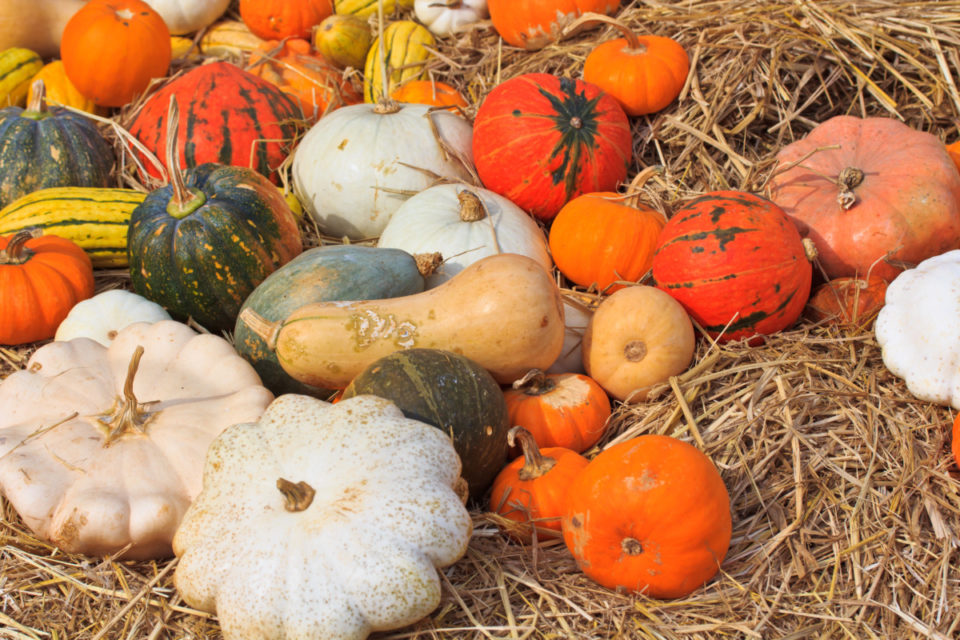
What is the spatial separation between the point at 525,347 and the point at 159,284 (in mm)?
1701

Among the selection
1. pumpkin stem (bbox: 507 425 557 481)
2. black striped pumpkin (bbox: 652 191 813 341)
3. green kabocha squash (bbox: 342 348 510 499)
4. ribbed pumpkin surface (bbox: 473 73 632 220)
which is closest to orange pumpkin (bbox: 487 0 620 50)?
ribbed pumpkin surface (bbox: 473 73 632 220)

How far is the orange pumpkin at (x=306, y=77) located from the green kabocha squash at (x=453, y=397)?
276 centimetres

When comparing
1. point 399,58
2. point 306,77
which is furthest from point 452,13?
point 306,77

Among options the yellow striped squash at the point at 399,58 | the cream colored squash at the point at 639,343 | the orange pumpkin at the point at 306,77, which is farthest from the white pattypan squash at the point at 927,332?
the orange pumpkin at the point at 306,77

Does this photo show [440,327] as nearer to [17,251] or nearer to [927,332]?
[927,332]

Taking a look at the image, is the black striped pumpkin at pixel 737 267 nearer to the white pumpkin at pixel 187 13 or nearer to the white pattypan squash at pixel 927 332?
the white pattypan squash at pixel 927 332

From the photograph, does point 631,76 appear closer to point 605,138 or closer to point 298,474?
→ point 605,138

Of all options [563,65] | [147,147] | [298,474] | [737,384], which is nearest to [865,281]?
[737,384]

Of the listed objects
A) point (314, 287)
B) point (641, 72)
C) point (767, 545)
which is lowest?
point (767, 545)

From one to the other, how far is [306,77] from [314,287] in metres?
2.51

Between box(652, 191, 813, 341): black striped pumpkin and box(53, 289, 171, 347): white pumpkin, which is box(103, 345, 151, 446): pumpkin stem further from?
box(652, 191, 813, 341): black striped pumpkin

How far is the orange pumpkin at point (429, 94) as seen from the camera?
15.7ft

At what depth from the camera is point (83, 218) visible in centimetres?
402

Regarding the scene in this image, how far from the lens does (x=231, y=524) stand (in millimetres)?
2301
